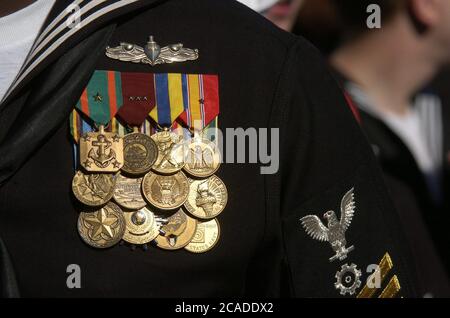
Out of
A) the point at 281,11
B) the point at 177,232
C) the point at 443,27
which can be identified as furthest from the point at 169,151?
the point at 443,27

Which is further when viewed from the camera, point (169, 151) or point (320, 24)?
point (320, 24)

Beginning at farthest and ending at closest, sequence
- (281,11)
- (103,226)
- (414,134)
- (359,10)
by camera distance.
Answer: (414,134)
(359,10)
(281,11)
(103,226)

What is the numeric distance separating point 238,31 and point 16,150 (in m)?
0.48

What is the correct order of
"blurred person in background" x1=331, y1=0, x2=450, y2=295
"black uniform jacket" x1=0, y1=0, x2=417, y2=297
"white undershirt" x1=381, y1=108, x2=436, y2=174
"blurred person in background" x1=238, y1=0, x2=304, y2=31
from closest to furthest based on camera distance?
"black uniform jacket" x1=0, y1=0, x2=417, y2=297, "blurred person in background" x1=238, y1=0, x2=304, y2=31, "blurred person in background" x1=331, y1=0, x2=450, y2=295, "white undershirt" x1=381, y1=108, x2=436, y2=174

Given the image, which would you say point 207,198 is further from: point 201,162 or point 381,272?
point 381,272

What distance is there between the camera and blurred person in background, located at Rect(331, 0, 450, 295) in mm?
3387

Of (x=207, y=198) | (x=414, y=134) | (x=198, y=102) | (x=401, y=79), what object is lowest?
(x=207, y=198)

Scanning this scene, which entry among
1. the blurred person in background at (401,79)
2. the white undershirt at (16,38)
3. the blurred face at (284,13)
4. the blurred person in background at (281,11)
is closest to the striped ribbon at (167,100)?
the white undershirt at (16,38)

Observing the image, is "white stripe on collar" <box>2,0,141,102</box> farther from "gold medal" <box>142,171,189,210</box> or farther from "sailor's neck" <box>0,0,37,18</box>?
"gold medal" <box>142,171,189,210</box>

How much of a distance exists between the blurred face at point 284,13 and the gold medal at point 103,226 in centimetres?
126

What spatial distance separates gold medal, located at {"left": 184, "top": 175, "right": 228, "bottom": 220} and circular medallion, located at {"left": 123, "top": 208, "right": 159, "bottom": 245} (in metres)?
0.07

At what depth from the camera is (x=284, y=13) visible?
334 cm

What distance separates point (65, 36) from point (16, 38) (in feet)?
0.41

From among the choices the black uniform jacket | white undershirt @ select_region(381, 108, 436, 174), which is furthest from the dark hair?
the black uniform jacket
